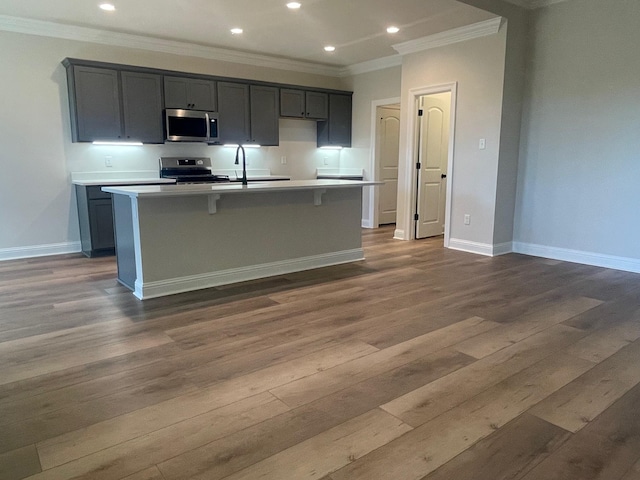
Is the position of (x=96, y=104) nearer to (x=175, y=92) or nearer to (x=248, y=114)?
(x=175, y=92)

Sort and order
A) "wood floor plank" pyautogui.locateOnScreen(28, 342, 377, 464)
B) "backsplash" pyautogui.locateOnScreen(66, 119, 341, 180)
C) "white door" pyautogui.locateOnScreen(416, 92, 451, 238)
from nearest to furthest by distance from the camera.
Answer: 1. "wood floor plank" pyautogui.locateOnScreen(28, 342, 377, 464)
2. "backsplash" pyautogui.locateOnScreen(66, 119, 341, 180)
3. "white door" pyautogui.locateOnScreen(416, 92, 451, 238)

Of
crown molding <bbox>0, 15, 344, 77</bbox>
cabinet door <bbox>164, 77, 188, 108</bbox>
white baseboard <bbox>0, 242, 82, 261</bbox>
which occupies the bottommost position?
white baseboard <bbox>0, 242, 82, 261</bbox>

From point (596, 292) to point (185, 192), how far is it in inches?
140

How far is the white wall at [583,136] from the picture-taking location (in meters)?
4.43

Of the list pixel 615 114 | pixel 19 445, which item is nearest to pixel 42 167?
pixel 19 445

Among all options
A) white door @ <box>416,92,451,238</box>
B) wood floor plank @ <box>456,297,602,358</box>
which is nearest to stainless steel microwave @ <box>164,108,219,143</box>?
white door @ <box>416,92,451,238</box>

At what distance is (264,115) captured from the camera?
656 centimetres

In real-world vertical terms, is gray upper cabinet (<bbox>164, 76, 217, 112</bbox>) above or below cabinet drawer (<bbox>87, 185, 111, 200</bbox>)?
above

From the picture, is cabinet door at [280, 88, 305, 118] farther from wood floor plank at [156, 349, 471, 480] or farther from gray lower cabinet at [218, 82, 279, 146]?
wood floor plank at [156, 349, 471, 480]

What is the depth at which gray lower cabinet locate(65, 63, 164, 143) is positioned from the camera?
509 cm

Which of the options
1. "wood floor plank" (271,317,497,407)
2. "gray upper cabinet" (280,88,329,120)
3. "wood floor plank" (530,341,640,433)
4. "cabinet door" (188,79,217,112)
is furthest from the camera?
"gray upper cabinet" (280,88,329,120)

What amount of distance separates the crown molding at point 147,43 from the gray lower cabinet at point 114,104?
42 centimetres

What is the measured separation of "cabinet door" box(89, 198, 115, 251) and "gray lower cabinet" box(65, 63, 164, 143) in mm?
782

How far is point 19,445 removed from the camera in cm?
179
